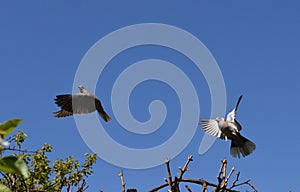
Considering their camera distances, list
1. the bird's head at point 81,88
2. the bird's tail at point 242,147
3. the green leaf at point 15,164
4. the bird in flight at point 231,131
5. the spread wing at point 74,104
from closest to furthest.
→ the green leaf at point 15,164 < the bird in flight at point 231,131 < the spread wing at point 74,104 < the bird's tail at point 242,147 < the bird's head at point 81,88

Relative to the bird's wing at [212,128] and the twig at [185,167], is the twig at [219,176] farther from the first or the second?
the bird's wing at [212,128]

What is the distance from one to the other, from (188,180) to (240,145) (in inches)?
116

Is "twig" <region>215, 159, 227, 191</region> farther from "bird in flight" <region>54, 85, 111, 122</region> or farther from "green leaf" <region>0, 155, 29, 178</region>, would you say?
"bird in flight" <region>54, 85, 111, 122</region>

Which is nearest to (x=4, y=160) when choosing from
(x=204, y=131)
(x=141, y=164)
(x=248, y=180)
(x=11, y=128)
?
(x=11, y=128)

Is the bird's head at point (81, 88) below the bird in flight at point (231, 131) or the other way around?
the other way around

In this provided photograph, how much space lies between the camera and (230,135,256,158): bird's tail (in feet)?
14.8

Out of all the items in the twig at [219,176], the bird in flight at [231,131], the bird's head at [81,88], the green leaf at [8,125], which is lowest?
the green leaf at [8,125]

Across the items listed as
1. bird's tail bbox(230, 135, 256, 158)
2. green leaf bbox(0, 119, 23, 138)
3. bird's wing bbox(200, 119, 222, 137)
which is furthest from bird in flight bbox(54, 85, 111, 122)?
green leaf bbox(0, 119, 23, 138)

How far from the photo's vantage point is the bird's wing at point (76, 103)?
4298 mm

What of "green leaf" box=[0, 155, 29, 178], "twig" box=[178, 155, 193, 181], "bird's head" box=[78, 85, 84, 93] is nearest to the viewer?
"green leaf" box=[0, 155, 29, 178]

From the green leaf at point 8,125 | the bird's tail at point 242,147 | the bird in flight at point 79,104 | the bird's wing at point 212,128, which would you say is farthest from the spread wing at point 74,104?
the green leaf at point 8,125

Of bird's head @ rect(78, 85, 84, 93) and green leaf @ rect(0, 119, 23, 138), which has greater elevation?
bird's head @ rect(78, 85, 84, 93)

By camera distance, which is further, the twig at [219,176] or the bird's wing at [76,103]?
the bird's wing at [76,103]

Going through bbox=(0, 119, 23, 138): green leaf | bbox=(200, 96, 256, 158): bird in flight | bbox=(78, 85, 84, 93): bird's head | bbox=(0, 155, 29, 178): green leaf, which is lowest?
bbox=(0, 155, 29, 178): green leaf
